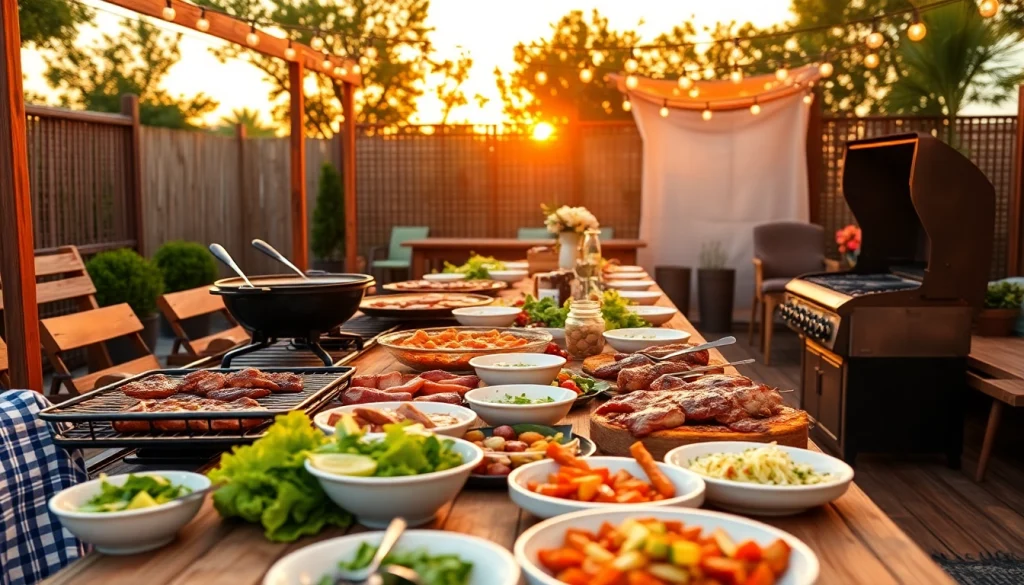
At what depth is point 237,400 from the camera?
195 centimetres

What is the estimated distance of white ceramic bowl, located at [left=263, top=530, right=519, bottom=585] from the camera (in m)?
1.15

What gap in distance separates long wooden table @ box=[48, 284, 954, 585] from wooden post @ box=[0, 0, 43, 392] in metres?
2.05

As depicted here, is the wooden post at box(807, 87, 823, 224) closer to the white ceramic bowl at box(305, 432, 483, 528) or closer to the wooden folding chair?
the wooden folding chair

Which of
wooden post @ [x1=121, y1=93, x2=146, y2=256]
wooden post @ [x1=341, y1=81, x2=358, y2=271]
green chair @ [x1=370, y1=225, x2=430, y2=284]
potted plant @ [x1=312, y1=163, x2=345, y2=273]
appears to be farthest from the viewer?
potted plant @ [x1=312, y1=163, x2=345, y2=273]

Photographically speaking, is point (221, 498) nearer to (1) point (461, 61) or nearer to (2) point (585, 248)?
(2) point (585, 248)

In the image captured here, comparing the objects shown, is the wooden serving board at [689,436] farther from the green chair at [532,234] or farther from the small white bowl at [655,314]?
the green chair at [532,234]

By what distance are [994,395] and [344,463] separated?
361 cm

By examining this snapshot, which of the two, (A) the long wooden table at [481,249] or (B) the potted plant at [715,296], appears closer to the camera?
(A) the long wooden table at [481,249]

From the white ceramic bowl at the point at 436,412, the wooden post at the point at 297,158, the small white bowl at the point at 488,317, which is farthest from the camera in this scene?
the wooden post at the point at 297,158

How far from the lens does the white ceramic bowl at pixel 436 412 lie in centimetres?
172

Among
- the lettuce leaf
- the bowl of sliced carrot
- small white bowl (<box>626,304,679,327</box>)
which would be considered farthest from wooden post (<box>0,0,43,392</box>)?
the bowl of sliced carrot

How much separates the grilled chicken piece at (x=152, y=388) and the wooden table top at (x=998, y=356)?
3576mm

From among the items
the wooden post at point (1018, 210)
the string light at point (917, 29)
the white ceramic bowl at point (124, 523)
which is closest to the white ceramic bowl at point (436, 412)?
the white ceramic bowl at point (124, 523)

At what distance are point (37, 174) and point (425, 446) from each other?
693 cm
